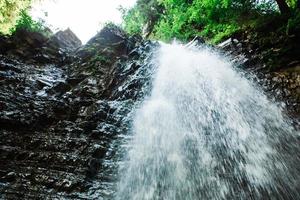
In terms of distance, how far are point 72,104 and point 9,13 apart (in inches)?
277

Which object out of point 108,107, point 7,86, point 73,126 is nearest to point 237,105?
point 108,107

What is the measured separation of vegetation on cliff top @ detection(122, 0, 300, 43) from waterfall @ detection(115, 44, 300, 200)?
2889 millimetres

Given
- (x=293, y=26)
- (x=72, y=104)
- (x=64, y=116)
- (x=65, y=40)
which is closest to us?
(x=64, y=116)

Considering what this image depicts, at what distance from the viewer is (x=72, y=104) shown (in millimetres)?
6707

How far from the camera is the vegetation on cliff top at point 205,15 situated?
10219 millimetres

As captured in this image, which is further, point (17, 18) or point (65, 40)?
point (65, 40)

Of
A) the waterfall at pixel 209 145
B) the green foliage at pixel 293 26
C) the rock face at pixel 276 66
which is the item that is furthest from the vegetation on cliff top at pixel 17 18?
the green foliage at pixel 293 26

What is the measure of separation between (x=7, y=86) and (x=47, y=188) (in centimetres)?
321

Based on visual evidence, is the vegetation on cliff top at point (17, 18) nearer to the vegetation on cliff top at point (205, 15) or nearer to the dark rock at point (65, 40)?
the dark rock at point (65, 40)

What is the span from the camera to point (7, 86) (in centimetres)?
672

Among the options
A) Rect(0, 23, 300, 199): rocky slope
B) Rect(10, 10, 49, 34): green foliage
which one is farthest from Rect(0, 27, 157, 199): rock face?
Rect(10, 10, 49, 34): green foliage

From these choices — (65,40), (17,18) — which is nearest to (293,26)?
(65,40)

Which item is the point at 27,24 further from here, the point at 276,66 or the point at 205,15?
the point at 276,66

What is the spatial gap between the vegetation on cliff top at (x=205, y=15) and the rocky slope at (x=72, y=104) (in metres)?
1.62
